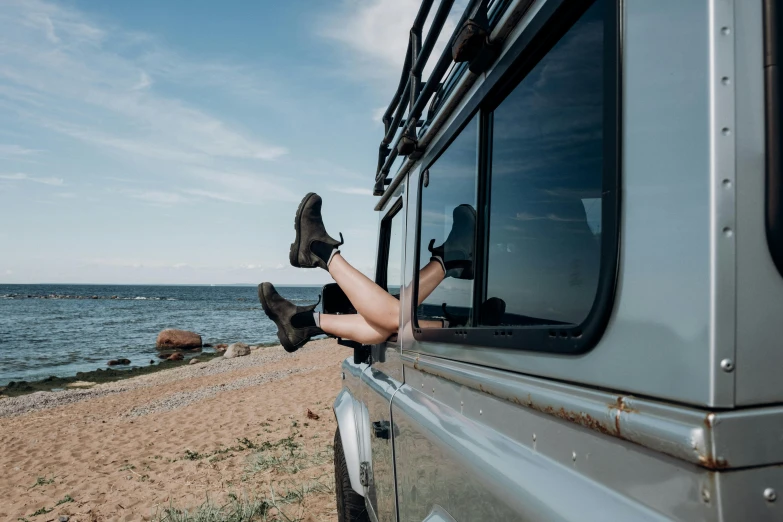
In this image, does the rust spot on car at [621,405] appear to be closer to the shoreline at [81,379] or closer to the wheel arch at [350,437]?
the wheel arch at [350,437]

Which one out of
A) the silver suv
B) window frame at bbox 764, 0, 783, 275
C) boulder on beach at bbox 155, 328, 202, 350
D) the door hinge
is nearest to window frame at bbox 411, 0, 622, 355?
the silver suv

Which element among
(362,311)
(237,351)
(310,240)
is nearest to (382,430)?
(362,311)

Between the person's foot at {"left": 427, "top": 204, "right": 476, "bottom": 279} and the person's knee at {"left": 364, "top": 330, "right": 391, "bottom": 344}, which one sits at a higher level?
the person's foot at {"left": 427, "top": 204, "right": 476, "bottom": 279}

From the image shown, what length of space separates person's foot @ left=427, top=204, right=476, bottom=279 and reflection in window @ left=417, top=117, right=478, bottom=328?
20 millimetres

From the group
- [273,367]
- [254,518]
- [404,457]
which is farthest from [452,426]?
[273,367]

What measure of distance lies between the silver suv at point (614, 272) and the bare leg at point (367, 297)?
104cm

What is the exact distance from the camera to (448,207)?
210 cm

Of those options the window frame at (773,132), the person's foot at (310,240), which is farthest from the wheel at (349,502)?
the window frame at (773,132)

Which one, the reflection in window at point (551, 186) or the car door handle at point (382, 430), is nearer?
the reflection in window at point (551, 186)

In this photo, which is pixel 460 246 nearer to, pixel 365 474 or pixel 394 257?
pixel 394 257

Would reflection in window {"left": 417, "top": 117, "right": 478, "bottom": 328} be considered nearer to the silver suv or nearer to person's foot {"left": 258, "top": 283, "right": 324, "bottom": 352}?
the silver suv

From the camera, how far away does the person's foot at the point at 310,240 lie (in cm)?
375

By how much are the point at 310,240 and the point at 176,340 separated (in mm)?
27546

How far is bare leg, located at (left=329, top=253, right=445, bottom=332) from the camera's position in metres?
2.94
